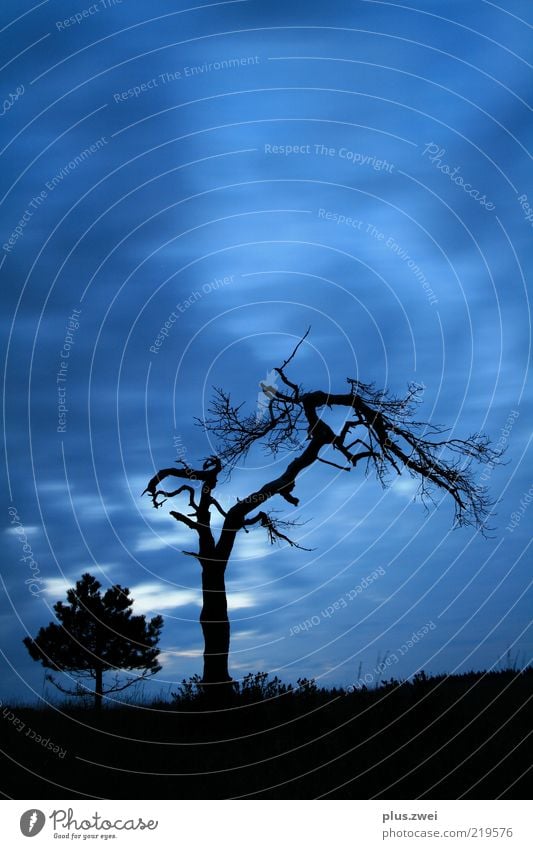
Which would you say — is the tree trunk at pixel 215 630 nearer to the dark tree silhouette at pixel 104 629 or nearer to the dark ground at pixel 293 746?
the dark ground at pixel 293 746

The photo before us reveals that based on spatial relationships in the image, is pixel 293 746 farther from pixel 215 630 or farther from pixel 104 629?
pixel 104 629

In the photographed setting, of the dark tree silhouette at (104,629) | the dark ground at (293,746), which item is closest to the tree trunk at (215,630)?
the dark ground at (293,746)

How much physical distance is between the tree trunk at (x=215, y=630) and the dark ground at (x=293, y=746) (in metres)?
0.58

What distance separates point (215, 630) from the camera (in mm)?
17750

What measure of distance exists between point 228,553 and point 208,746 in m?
3.67

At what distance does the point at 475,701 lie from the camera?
59.4ft

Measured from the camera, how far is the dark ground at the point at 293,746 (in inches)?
538

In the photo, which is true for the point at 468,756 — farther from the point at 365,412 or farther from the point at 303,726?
the point at 365,412

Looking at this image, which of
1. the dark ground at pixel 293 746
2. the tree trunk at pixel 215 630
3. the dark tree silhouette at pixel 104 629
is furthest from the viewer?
the dark tree silhouette at pixel 104 629

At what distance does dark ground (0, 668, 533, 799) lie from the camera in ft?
44.9

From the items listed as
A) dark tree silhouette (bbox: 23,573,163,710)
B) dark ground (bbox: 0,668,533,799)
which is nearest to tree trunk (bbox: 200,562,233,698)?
dark ground (bbox: 0,668,533,799)

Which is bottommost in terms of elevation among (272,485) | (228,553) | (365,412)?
→ (228,553)
